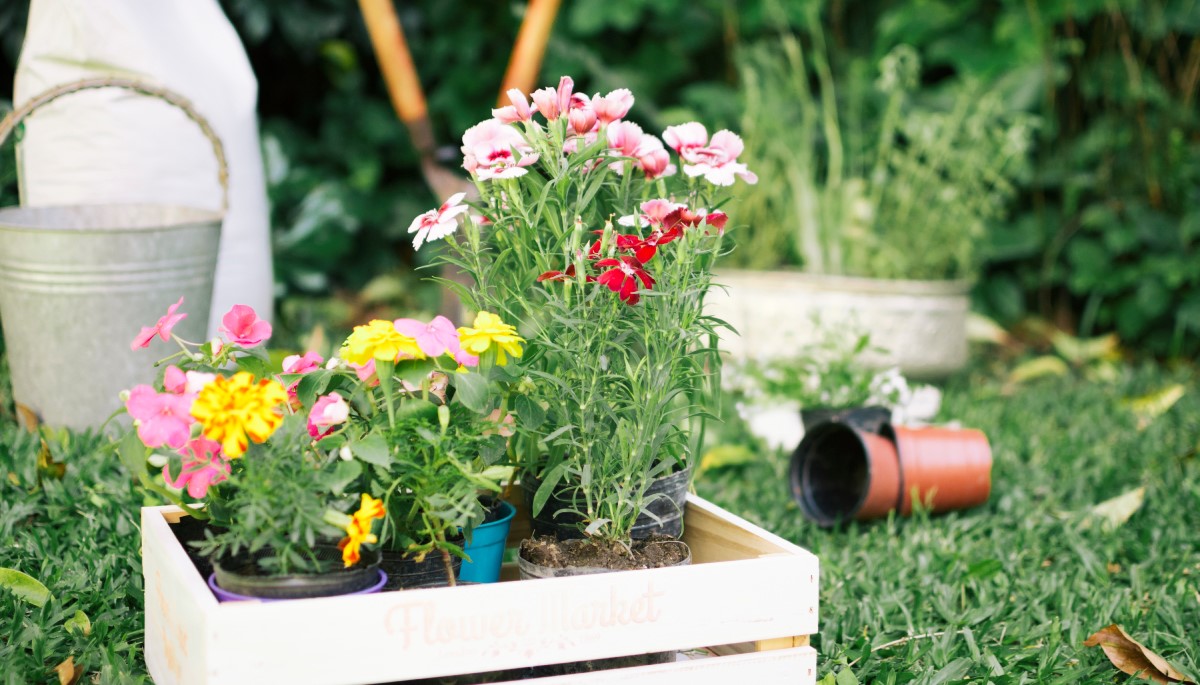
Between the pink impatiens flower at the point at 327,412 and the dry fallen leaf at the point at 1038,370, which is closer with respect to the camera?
the pink impatiens flower at the point at 327,412

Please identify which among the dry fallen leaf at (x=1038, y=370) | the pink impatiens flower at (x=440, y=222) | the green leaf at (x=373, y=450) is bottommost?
the dry fallen leaf at (x=1038, y=370)

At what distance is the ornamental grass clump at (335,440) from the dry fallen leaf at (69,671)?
23 cm

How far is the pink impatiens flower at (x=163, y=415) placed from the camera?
114 centimetres

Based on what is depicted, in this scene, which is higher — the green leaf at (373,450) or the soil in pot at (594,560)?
the green leaf at (373,450)

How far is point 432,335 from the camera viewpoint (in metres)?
1.22

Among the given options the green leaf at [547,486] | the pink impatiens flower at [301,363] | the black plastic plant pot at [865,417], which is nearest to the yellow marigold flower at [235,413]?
the pink impatiens flower at [301,363]

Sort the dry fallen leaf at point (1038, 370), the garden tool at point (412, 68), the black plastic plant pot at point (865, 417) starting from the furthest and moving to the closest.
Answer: the dry fallen leaf at point (1038, 370), the garden tool at point (412, 68), the black plastic plant pot at point (865, 417)

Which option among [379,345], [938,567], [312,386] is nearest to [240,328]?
[312,386]

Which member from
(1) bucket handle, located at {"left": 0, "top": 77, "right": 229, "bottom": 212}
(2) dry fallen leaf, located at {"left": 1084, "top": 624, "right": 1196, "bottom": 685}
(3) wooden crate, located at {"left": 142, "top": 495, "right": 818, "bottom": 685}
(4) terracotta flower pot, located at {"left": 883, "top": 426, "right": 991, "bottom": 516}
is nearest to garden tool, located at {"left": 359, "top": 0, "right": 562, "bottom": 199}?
(1) bucket handle, located at {"left": 0, "top": 77, "right": 229, "bottom": 212}

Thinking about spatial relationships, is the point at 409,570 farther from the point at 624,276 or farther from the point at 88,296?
the point at 88,296

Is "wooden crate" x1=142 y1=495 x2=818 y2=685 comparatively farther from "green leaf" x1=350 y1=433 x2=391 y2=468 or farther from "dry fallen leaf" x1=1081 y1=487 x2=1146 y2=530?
"dry fallen leaf" x1=1081 y1=487 x2=1146 y2=530

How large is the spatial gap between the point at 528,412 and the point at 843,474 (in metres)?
1.17

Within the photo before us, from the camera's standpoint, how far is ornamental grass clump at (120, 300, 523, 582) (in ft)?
3.67

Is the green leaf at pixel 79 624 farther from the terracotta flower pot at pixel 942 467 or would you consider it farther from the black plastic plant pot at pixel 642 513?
Answer: the terracotta flower pot at pixel 942 467
